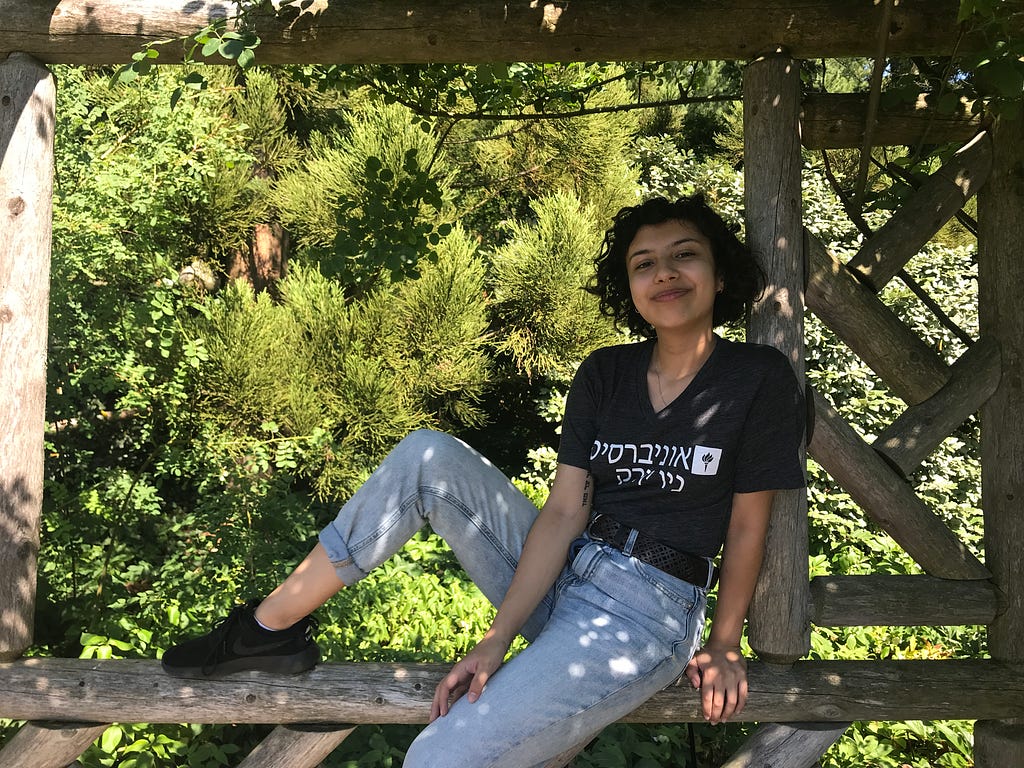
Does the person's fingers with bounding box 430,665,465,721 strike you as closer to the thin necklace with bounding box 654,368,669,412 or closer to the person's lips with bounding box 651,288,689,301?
the thin necklace with bounding box 654,368,669,412

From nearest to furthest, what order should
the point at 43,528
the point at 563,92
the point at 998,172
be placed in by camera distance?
the point at 998,172
the point at 563,92
the point at 43,528

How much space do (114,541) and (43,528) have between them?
1.19ft

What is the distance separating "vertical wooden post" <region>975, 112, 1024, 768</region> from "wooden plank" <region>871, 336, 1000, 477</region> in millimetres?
48

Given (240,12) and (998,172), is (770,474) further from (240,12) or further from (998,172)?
(240,12)

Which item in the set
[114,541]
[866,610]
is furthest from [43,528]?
[866,610]

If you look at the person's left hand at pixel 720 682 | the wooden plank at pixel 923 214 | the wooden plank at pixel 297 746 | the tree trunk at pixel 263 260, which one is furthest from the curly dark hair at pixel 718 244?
the tree trunk at pixel 263 260

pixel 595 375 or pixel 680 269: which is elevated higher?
pixel 680 269

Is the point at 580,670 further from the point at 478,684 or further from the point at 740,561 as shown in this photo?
the point at 740,561

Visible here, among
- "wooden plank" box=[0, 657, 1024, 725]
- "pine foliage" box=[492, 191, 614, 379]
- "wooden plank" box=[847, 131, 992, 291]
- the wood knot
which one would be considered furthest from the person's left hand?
"pine foliage" box=[492, 191, 614, 379]

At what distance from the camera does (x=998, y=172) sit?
7.76 ft

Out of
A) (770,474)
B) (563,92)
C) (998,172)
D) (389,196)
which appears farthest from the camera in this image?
(563,92)

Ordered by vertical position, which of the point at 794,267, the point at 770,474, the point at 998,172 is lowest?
the point at 770,474

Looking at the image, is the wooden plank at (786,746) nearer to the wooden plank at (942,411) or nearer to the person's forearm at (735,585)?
the person's forearm at (735,585)

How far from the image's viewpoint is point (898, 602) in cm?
226
